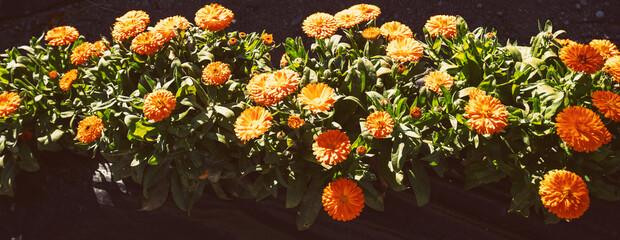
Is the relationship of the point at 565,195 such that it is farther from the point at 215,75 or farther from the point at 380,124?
the point at 215,75

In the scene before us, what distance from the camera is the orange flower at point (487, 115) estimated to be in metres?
1.57

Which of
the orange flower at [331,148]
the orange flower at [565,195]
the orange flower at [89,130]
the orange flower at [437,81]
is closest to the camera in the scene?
the orange flower at [565,195]

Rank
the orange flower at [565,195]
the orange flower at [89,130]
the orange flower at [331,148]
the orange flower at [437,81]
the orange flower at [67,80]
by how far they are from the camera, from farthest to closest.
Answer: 1. the orange flower at [67,80]
2. the orange flower at [89,130]
3. the orange flower at [437,81]
4. the orange flower at [331,148]
5. the orange flower at [565,195]

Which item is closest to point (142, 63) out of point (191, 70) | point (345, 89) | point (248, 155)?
point (191, 70)

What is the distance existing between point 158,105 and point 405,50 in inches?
42.9

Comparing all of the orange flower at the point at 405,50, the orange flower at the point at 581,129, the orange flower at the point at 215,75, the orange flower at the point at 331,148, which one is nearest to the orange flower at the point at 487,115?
the orange flower at the point at 581,129

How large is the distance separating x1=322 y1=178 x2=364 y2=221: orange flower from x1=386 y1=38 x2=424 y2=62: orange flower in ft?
2.01

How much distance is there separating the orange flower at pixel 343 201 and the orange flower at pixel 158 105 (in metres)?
0.75

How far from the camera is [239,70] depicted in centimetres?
223

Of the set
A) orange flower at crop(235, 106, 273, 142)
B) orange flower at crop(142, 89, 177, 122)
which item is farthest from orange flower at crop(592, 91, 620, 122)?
orange flower at crop(142, 89, 177, 122)

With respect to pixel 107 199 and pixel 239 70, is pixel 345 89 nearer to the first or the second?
pixel 239 70

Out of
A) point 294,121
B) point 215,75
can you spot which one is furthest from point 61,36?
point 294,121

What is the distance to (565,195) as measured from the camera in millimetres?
1525

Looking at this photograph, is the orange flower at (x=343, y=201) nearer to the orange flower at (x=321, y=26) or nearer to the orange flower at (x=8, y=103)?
the orange flower at (x=321, y=26)
